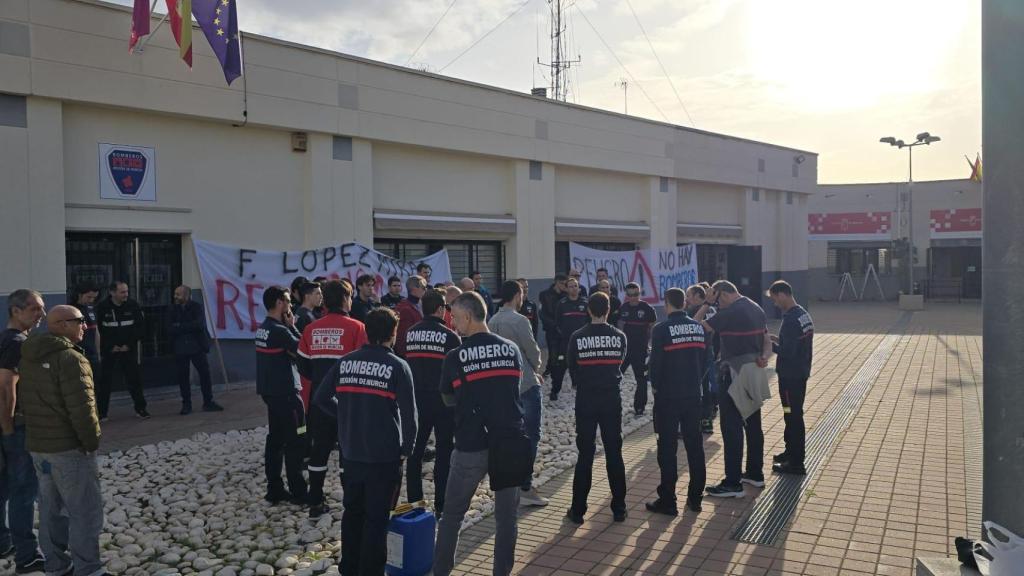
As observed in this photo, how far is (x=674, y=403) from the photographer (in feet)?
21.2

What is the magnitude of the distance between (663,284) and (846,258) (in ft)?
80.6

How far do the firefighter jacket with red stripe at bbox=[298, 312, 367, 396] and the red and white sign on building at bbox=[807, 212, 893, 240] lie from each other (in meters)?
37.9

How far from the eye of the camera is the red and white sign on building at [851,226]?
3953 centimetres

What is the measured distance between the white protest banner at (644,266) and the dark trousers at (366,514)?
13099 millimetres

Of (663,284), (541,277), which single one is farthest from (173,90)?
(663,284)

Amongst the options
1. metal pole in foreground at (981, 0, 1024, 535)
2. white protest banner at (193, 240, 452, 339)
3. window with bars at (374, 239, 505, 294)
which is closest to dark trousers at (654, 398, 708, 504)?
metal pole in foreground at (981, 0, 1024, 535)

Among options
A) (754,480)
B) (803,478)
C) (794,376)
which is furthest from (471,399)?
(803,478)

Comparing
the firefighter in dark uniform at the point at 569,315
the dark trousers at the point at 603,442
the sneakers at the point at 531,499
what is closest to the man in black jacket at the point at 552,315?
the firefighter in dark uniform at the point at 569,315

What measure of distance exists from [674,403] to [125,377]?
25.7ft

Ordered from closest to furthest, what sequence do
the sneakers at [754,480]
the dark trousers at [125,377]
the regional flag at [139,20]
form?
the sneakers at [754,480] < the dark trousers at [125,377] < the regional flag at [139,20]

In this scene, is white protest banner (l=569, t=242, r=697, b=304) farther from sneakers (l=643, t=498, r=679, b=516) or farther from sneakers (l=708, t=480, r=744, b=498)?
sneakers (l=643, t=498, r=679, b=516)

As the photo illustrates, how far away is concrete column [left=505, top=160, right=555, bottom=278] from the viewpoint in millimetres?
16641

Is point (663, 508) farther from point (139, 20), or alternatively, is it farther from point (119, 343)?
point (139, 20)

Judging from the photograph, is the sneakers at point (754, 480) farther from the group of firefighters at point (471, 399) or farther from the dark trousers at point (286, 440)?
the dark trousers at point (286, 440)
